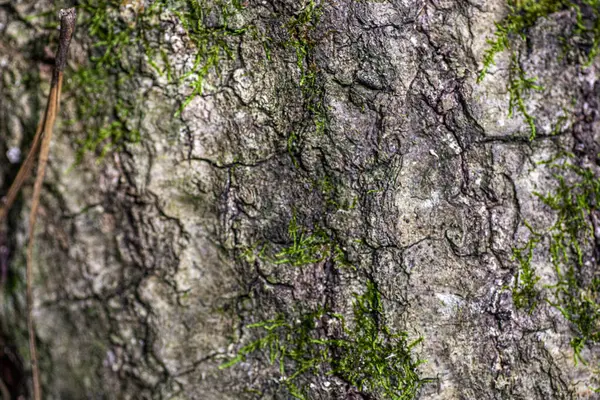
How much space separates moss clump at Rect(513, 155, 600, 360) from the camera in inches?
40.9

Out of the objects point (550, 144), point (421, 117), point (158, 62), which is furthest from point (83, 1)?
point (550, 144)

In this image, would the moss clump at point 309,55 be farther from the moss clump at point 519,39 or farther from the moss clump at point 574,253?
the moss clump at point 574,253

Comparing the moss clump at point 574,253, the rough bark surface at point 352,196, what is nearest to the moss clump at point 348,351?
the rough bark surface at point 352,196

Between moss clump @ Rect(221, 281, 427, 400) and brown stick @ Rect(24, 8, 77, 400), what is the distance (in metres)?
0.70

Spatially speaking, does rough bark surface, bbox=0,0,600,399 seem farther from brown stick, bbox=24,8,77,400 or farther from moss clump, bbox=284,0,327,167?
brown stick, bbox=24,8,77,400

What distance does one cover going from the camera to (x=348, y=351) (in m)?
1.04

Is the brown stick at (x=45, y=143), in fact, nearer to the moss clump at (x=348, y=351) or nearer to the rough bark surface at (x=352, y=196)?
the rough bark surface at (x=352, y=196)

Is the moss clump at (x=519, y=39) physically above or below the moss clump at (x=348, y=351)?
above

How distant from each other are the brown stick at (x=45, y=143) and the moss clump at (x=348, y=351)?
2.29 feet

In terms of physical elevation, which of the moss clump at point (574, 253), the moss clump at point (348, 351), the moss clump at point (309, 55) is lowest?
the moss clump at point (348, 351)

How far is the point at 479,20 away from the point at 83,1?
3.08 feet

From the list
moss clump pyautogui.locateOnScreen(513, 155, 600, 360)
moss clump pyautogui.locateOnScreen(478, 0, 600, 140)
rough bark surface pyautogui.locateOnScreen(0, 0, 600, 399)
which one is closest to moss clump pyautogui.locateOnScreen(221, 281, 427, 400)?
rough bark surface pyautogui.locateOnScreen(0, 0, 600, 399)

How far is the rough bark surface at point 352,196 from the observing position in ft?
3.27

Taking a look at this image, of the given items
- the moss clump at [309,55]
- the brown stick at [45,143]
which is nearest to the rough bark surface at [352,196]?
the moss clump at [309,55]
